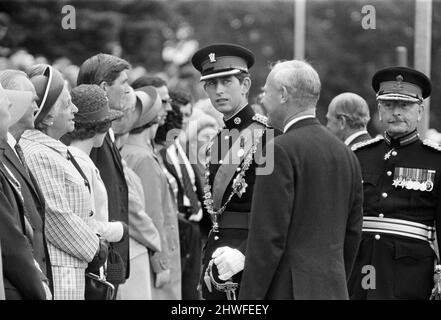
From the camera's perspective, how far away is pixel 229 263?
6355 millimetres

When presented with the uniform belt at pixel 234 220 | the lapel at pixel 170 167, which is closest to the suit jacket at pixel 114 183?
the uniform belt at pixel 234 220

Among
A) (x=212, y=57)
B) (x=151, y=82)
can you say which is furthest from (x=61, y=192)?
(x=151, y=82)

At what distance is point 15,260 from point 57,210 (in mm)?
1175

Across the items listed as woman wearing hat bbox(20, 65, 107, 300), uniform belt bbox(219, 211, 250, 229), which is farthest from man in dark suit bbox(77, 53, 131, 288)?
uniform belt bbox(219, 211, 250, 229)

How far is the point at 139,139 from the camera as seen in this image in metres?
9.30

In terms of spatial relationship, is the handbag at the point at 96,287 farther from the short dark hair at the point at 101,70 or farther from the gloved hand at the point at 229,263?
the short dark hair at the point at 101,70

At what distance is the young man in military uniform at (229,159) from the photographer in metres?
7.02

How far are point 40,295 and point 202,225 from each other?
4700 mm

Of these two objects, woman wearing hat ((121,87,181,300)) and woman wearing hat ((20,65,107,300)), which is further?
woman wearing hat ((121,87,181,300))

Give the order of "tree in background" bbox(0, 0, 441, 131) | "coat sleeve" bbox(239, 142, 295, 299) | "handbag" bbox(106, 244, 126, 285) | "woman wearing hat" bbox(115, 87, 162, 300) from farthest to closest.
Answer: "tree in background" bbox(0, 0, 441, 131) → "woman wearing hat" bbox(115, 87, 162, 300) → "handbag" bbox(106, 244, 126, 285) → "coat sleeve" bbox(239, 142, 295, 299)

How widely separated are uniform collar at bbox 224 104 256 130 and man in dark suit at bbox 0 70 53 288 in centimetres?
142

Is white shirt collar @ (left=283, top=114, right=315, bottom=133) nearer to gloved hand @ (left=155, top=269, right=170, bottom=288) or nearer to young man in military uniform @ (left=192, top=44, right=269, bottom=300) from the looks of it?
young man in military uniform @ (left=192, top=44, right=269, bottom=300)

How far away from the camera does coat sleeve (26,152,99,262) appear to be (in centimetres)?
682

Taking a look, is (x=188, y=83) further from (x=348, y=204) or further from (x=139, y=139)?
(x=348, y=204)
